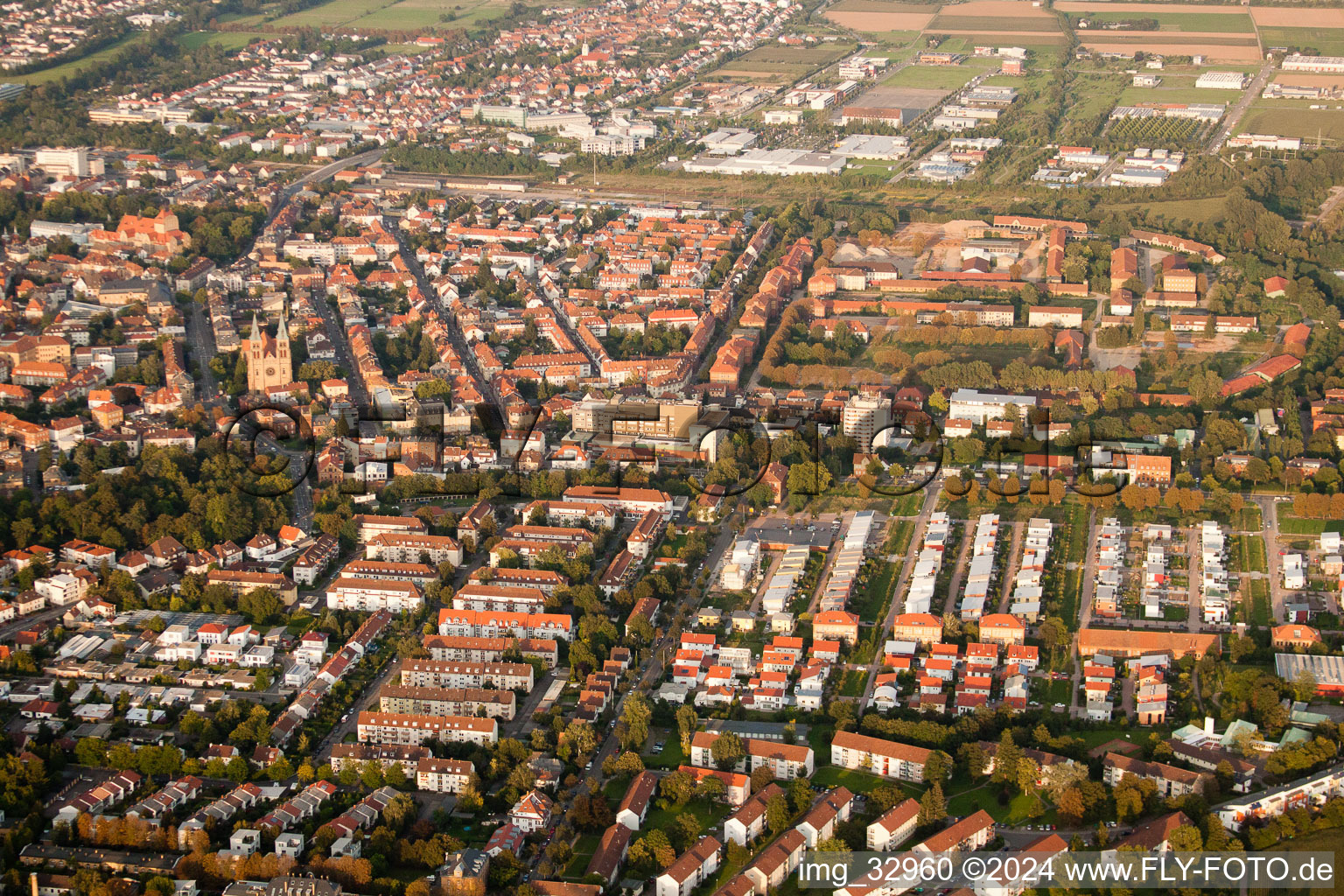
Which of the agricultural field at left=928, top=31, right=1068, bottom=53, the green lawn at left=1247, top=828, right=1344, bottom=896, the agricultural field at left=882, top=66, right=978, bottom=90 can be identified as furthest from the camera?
the agricultural field at left=928, top=31, right=1068, bottom=53

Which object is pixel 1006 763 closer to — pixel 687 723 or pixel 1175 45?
pixel 687 723

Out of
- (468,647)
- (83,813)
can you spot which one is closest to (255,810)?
(83,813)

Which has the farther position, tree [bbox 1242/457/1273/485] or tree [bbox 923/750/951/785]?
tree [bbox 1242/457/1273/485]

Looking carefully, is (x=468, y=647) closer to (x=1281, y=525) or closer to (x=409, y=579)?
(x=409, y=579)

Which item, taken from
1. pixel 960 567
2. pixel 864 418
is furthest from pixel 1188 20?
pixel 960 567

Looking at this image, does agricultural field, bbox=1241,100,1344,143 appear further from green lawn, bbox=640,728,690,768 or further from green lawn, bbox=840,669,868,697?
green lawn, bbox=640,728,690,768

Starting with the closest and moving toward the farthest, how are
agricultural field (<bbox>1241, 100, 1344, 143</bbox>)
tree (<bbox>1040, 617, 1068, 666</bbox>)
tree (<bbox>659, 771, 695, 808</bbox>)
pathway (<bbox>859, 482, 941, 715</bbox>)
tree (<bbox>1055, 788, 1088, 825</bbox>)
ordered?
tree (<bbox>1055, 788, 1088, 825</bbox>), tree (<bbox>659, 771, 695, 808</bbox>), pathway (<bbox>859, 482, 941, 715</bbox>), tree (<bbox>1040, 617, 1068, 666</bbox>), agricultural field (<bbox>1241, 100, 1344, 143</bbox>)

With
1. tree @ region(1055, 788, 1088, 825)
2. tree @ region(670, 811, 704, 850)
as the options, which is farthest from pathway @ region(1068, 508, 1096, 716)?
tree @ region(670, 811, 704, 850)

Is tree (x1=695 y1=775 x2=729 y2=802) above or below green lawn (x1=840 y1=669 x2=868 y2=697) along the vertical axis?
above
